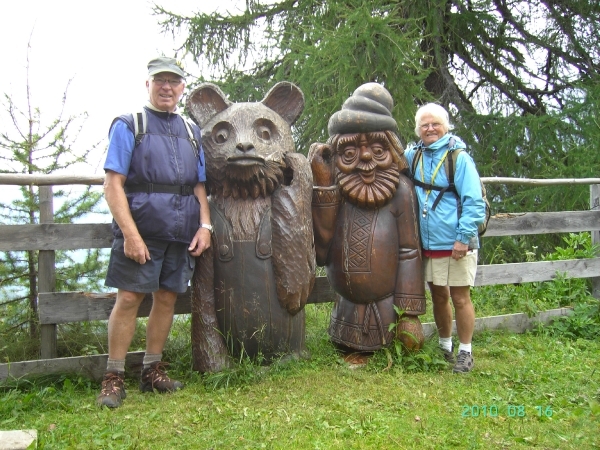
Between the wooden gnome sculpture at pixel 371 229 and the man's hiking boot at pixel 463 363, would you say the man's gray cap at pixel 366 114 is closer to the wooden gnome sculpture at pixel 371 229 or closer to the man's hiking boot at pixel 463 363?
the wooden gnome sculpture at pixel 371 229

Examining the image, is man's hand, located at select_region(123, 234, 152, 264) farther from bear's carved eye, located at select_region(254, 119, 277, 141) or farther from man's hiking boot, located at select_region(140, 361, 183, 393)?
bear's carved eye, located at select_region(254, 119, 277, 141)

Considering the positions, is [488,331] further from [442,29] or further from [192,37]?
[192,37]

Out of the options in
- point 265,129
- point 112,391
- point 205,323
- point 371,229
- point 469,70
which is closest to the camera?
point 112,391

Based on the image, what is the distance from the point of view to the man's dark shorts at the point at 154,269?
3197mm

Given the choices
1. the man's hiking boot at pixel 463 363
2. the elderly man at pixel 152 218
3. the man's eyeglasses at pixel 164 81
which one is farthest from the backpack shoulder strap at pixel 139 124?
the man's hiking boot at pixel 463 363

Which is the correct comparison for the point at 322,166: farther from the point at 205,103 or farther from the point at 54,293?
the point at 54,293

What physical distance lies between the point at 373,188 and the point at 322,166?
1.33 feet

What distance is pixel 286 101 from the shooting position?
3955mm

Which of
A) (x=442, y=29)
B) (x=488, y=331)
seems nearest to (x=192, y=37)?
(x=442, y=29)

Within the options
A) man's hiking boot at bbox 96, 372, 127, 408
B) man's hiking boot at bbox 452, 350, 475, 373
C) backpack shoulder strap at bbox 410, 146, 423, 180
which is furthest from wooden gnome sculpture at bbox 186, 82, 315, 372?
man's hiking boot at bbox 452, 350, 475, 373

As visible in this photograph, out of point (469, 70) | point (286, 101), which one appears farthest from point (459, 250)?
point (469, 70)

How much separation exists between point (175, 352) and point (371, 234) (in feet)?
5.31

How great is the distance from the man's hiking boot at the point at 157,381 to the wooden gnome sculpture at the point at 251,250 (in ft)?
0.70

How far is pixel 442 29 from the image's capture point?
25.1 ft
